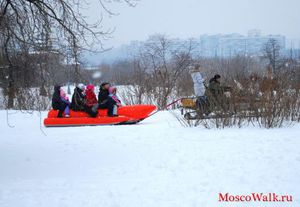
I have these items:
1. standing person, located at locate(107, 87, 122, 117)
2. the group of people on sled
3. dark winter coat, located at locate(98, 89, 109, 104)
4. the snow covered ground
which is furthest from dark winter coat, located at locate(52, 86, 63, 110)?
the snow covered ground

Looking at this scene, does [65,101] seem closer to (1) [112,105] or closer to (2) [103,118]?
(2) [103,118]

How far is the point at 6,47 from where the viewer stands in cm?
690

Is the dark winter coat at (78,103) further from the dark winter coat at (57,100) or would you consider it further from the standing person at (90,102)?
the dark winter coat at (57,100)

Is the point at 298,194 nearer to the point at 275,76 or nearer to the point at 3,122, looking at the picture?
the point at 275,76

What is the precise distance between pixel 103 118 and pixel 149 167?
5.39 metres

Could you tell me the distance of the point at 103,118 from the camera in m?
11.2

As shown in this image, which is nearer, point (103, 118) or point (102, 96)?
point (103, 118)

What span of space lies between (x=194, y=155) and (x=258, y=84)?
12.1 feet

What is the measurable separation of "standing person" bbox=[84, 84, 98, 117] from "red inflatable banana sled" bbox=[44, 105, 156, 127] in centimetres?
15

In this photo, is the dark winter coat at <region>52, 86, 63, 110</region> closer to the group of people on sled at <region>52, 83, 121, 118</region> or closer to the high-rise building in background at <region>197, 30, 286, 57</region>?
the group of people on sled at <region>52, 83, 121, 118</region>

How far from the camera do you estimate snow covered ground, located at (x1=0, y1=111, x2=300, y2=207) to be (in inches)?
195

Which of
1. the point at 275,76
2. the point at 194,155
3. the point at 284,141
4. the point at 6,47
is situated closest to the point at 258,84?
the point at 275,76

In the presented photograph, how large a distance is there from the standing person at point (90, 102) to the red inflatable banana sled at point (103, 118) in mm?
Answer: 150

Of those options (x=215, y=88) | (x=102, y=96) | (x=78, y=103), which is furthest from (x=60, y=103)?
(x=215, y=88)
